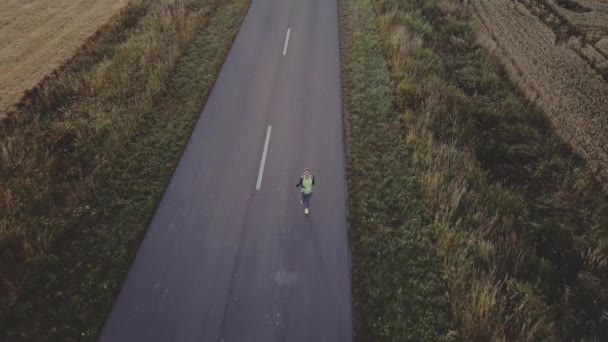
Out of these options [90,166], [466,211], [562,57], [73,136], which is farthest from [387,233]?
[562,57]

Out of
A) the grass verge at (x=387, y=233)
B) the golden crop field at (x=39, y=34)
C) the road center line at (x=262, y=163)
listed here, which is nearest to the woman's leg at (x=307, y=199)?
the grass verge at (x=387, y=233)

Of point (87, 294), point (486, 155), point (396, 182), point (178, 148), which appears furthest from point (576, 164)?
point (87, 294)

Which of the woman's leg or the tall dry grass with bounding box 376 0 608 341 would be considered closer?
the tall dry grass with bounding box 376 0 608 341

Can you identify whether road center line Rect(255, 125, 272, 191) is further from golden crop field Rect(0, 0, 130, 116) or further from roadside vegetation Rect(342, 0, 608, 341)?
golden crop field Rect(0, 0, 130, 116)

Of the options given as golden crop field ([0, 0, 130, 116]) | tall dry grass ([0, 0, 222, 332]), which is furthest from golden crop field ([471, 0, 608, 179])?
golden crop field ([0, 0, 130, 116])

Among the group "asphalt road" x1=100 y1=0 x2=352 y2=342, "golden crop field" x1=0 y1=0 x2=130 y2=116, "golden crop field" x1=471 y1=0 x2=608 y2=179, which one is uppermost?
"golden crop field" x1=471 y1=0 x2=608 y2=179

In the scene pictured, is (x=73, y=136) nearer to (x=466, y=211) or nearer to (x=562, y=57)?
(x=466, y=211)

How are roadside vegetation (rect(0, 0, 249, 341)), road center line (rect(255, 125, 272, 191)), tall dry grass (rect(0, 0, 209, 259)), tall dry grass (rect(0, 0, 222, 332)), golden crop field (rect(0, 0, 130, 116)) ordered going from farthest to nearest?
golden crop field (rect(0, 0, 130, 116))
road center line (rect(255, 125, 272, 191))
tall dry grass (rect(0, 0, 209, 259))
tall dry grass (rect(0, 0, 222, 332))
roadside vegetation (rect(0, 0, 249, 341))
